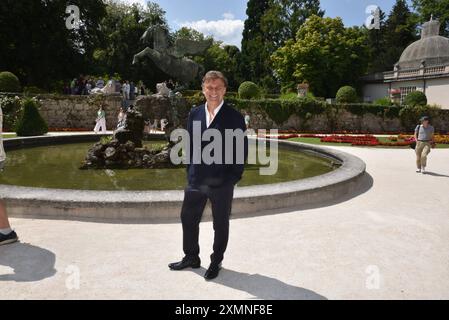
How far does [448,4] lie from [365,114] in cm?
3621

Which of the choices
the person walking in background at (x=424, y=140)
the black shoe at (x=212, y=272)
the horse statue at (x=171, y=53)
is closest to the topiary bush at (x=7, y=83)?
the horse statue at (x=171, y=53)

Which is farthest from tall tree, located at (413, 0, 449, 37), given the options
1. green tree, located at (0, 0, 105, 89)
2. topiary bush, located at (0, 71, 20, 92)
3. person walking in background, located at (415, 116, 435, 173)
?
topiary bush, located at (0, 71, 20, 92)

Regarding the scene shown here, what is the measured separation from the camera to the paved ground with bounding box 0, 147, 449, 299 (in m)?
3.44

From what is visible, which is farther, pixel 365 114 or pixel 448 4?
pixel 448 4

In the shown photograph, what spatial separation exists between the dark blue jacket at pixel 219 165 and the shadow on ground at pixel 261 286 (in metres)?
0.90

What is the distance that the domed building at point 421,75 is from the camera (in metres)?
38.0

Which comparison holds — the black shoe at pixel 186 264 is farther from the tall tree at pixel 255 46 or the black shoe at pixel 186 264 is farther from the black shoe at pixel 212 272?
the tall tree at pixel 255 46

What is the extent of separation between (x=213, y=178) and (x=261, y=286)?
3.58ft

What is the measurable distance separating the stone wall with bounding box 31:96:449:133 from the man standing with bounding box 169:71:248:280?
22.3 m
